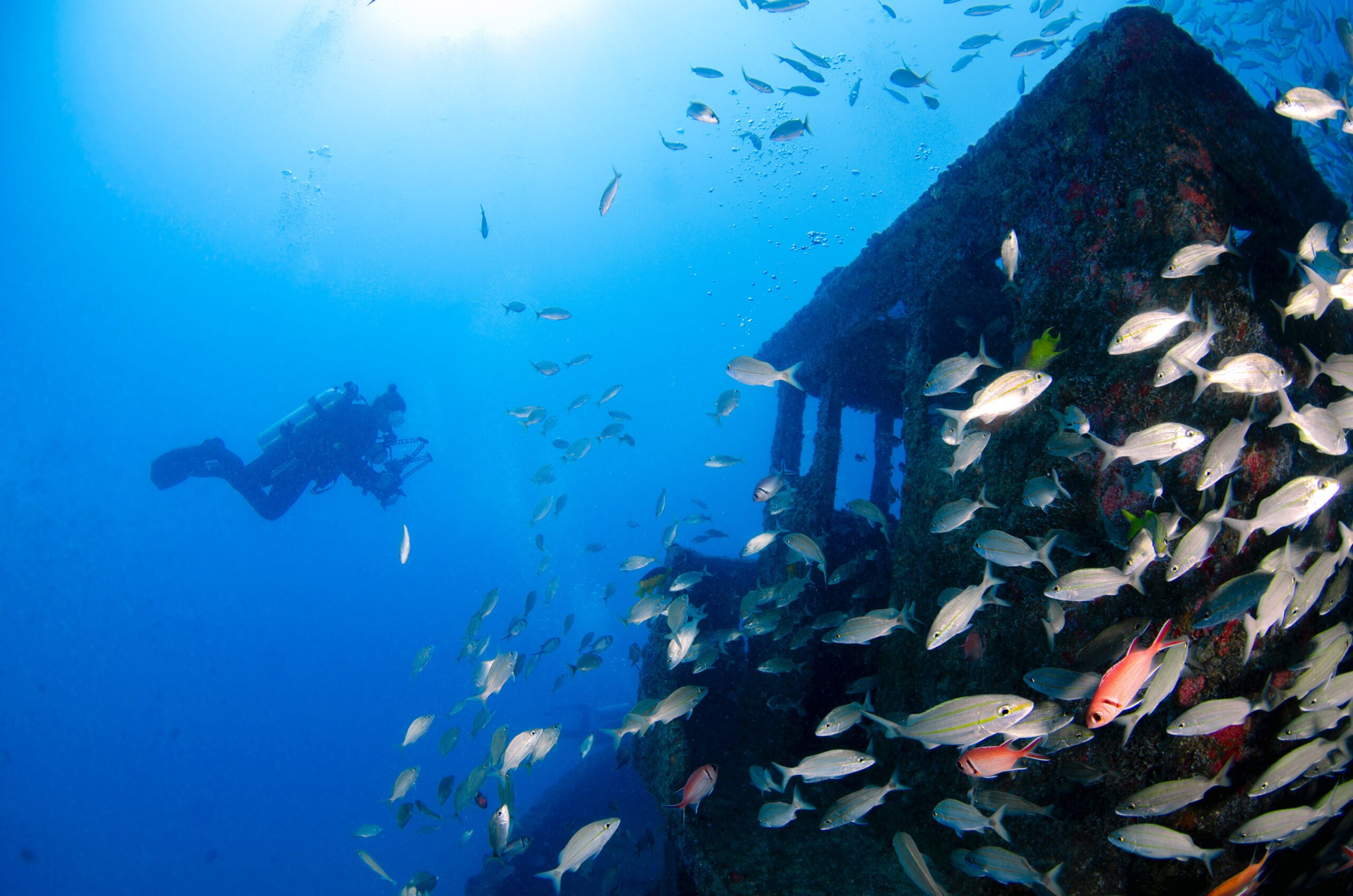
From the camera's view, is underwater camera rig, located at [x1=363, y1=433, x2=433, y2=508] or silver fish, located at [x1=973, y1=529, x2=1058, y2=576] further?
underwater camera rig, located at [x1=363, y1=433, x2=433, y2=508]

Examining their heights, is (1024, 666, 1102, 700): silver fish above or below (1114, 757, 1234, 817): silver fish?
above

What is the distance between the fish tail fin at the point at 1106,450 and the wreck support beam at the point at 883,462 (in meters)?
4.07

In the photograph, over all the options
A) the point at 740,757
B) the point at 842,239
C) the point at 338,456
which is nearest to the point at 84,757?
the point at 338,456

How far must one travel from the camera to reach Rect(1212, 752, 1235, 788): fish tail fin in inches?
89.3

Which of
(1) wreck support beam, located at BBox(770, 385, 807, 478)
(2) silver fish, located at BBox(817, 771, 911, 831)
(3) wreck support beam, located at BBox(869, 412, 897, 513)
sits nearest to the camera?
(2) silver fish, located at BBox(817, 771, 911, 831)

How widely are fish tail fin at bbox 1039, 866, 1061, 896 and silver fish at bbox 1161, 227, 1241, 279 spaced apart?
108 inches

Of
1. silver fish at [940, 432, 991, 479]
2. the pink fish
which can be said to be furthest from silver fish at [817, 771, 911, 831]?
silver fish at [940, 432, 991, 479]

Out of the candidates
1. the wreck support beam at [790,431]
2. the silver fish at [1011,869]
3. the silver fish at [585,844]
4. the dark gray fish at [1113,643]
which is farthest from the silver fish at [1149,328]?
the wreck support beam at [790,431]

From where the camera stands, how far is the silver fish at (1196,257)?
2.37m

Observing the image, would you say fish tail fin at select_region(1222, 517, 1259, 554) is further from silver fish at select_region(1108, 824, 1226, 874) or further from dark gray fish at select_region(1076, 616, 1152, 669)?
silver fish at select_region(1108, 824, 1226, 874)

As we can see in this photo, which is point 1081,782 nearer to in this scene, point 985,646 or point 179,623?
point 985,646

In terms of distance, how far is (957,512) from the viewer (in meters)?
2.98

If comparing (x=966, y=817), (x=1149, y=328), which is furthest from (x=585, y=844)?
(x=1149, y=328)

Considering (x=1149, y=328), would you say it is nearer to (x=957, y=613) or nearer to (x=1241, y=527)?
(x=1241, y=527)
